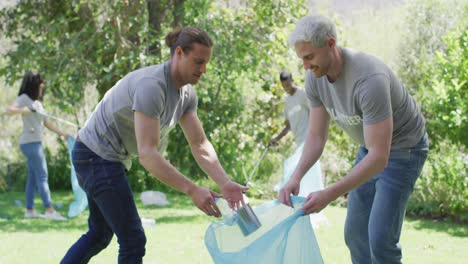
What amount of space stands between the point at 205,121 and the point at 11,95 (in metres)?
5.22

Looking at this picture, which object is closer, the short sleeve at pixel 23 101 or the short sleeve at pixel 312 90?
the short sleeve at pixel 312 90

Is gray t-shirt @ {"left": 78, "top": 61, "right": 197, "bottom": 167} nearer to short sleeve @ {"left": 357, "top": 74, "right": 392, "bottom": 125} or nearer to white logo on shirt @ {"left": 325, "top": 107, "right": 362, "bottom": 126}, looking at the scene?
white logo on shirt @ {"left": 325, "top": 107, "right": 362, "bottom": 126}

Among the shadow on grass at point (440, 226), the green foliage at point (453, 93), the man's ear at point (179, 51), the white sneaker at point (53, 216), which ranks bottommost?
the shadow on grass at point (440, 226)

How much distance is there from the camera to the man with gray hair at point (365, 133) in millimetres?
2889

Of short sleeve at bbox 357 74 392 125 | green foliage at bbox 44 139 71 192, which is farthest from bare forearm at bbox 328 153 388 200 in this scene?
green foliage at bbox 44 139 71 192

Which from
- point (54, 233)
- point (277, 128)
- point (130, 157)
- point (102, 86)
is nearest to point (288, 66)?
point (277, 128)

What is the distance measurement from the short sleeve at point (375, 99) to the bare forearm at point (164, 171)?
2.66 ft

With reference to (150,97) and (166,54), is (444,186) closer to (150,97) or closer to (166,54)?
(166,54)

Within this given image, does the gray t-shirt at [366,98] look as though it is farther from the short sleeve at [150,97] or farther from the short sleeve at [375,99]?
the short sleeve at [150,97]

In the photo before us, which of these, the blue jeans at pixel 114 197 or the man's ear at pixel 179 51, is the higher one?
the man's ear at pixel 179 51

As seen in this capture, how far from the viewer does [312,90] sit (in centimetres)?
337

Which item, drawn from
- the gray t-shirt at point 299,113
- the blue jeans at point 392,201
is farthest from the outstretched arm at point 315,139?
the gray t-shirt at point 299,113

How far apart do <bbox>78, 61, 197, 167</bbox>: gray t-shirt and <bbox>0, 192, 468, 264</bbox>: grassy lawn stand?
182 centimetres

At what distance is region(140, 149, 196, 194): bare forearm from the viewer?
300 cm
